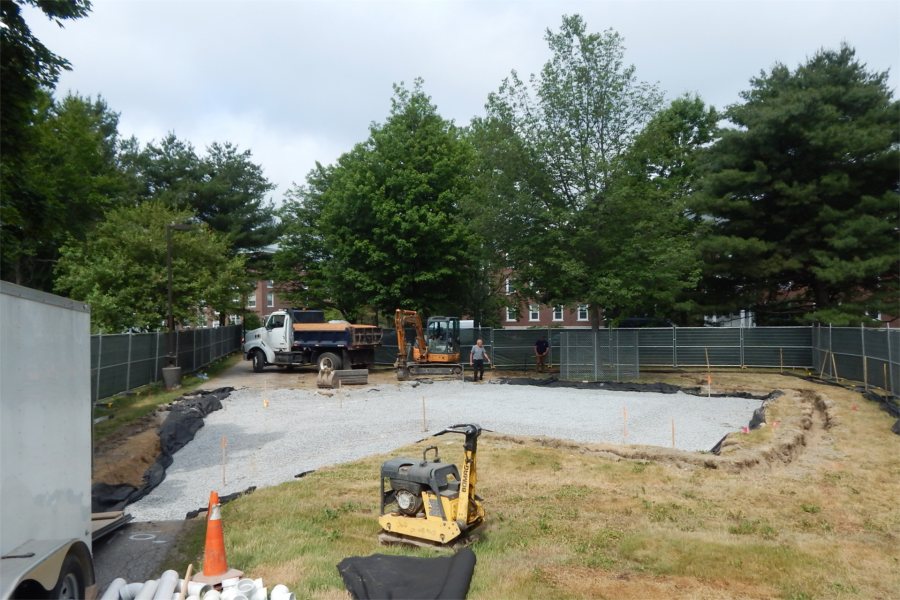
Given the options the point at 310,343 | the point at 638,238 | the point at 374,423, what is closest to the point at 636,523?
the point at 374,423

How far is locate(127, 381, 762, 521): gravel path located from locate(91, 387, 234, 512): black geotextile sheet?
0.18 m

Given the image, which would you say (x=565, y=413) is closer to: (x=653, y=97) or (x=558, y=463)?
(x=558, y=463)

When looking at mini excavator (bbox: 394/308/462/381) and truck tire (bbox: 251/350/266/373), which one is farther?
truck tire (bbox: 251/350/266/373)

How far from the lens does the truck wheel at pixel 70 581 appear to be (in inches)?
168

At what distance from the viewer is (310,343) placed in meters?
30.5

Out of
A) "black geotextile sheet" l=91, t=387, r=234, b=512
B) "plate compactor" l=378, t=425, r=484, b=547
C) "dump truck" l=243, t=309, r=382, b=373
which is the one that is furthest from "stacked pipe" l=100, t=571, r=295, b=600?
"dump truck" l=243, t=309, r=382, b=373

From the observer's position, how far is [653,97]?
28953mm

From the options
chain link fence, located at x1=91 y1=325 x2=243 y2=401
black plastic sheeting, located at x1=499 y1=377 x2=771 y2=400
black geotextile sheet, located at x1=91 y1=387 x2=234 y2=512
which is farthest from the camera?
black plastic sheeting, located at x1=499 y1=377 x2=771 y2=400

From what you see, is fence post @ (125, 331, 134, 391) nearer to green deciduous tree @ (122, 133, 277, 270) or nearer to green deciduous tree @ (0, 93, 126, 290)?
green deciduous tree @ (0, 93, 126, 290)

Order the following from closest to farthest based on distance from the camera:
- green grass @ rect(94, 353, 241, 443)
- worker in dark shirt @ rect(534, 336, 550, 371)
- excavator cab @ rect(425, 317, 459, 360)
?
green grass @ rect(94, 353, 241, 443) < excavator cab @ rect(425, 317, 459, 360) < worker in dark shirt @ rect(534, 336, 550, 371)

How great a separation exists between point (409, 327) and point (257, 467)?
80.7ft

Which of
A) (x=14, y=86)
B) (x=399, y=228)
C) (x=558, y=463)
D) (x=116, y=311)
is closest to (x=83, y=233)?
(x=116, y=311)

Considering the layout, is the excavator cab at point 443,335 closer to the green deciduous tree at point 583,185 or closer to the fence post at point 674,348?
the green deciduous tree at point 583,185

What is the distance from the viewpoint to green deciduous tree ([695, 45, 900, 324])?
28812mm
